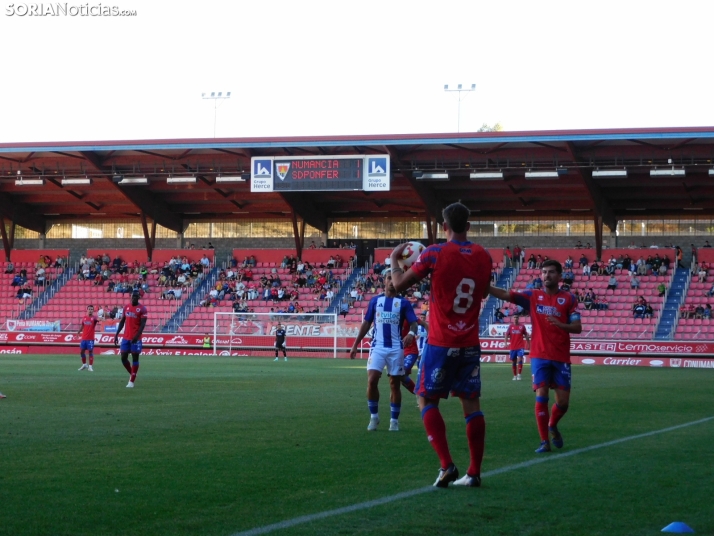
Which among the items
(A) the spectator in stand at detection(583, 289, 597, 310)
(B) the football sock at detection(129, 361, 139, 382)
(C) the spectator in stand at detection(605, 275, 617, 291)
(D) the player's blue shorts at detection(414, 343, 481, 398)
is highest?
(C) the spectator in stand at detection(605, 275, 617, 291)

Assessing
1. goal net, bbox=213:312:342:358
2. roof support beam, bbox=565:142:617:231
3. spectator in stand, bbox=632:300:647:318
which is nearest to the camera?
roof support beam, bbox=565:142:617:231

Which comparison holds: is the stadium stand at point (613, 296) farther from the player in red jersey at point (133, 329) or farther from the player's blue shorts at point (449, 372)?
the player's blue shorts at point (449, 372)

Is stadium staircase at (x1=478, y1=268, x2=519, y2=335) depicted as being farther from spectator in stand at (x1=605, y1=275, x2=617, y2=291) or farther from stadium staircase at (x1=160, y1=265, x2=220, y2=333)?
stadium staircase at (x1=160, y1=265, x2=220, y2=333)

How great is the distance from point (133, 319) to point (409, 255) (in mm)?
14842

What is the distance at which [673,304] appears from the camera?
156 feet

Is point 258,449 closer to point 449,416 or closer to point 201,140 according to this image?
point 449,416

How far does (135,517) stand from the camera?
6488mm

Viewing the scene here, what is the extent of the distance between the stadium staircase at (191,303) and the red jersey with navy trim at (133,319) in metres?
28.6

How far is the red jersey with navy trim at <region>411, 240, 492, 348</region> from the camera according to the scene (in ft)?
25.7

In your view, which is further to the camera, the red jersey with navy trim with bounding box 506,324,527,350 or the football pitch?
the red jersey with navy trim with bounding box 506,324,527,350

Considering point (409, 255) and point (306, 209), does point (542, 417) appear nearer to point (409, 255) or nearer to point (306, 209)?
point (409, 255)

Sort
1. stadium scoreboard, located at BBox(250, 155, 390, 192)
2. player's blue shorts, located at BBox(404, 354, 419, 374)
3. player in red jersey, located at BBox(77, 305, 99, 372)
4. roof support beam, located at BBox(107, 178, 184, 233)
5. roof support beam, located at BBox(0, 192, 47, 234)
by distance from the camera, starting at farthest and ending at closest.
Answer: roof support beam, located at BBox(0, 192, 47, 234) < roof support beam, located at BBox(107, 178, 184, 233) < stadium scoreboard, located at BBox(250, 155, 390, 192) < player in red jersey, located at BBox(77, 305, 99, 372) < player's blue shorts, located at BBox(404, 354, 419, 374)

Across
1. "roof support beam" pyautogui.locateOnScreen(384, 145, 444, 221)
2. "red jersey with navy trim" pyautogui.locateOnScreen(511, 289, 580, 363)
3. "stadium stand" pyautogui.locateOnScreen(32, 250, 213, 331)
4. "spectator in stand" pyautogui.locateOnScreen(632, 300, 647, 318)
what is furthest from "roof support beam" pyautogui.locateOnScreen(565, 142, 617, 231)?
"red jersey with navy trim" pyautogui.locateOnScreen(511, 289, 580, 363)

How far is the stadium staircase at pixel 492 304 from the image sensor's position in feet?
156
